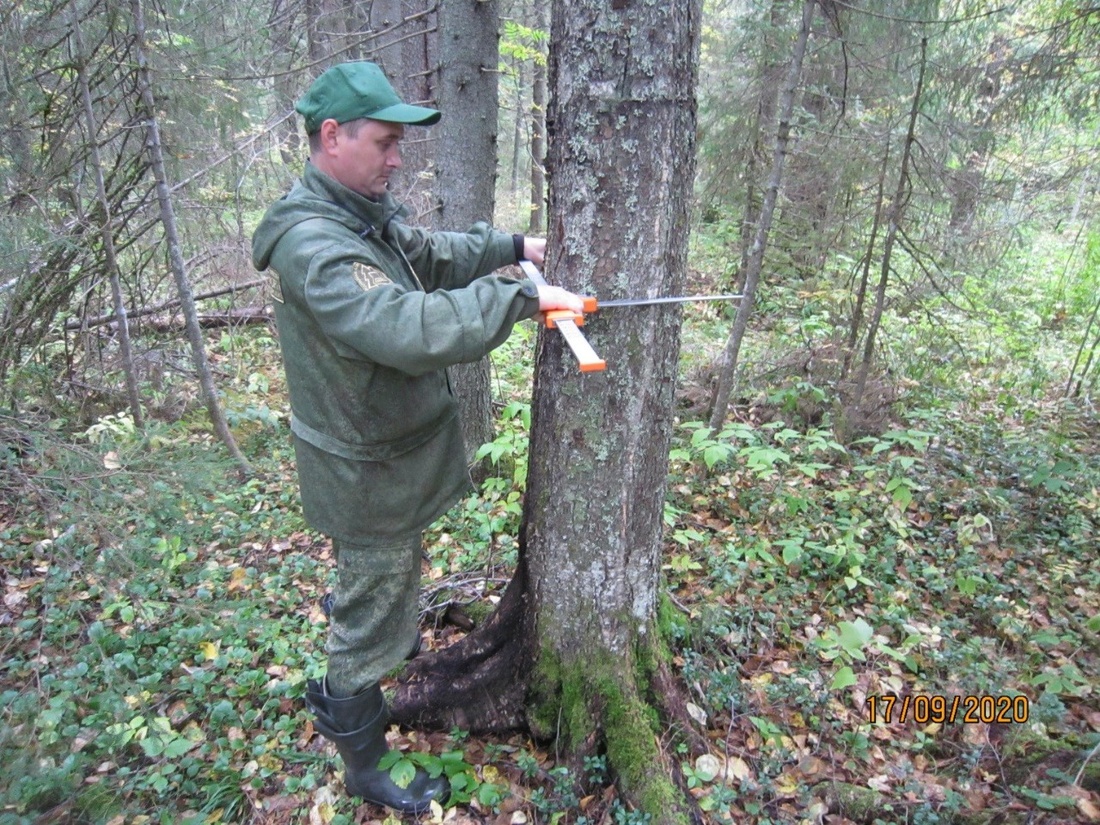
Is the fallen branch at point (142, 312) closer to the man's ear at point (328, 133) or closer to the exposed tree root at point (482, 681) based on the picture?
the man's ear at point (328, 133)

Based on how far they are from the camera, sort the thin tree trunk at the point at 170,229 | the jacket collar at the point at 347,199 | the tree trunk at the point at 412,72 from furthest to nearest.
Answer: the tree trunk at the point at 412,72 → the thin tree trunk at the point at 170,229 → the jacket collar at the point at 347,199

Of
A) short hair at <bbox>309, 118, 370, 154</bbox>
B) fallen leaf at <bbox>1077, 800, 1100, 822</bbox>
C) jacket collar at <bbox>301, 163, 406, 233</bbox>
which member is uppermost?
short hair at <bbox>309, 118, 370, 154</bbox>

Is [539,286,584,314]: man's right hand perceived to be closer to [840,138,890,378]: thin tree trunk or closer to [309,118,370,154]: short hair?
[309,118,370,154]: short hair

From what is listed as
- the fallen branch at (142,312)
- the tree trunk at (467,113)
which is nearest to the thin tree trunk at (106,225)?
the fallen branch at (142,312)

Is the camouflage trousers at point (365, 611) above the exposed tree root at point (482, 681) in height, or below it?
above

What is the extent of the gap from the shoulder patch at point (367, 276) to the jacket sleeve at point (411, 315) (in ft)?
0.07

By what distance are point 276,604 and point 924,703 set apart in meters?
3.53

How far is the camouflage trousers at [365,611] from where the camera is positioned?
2506mm

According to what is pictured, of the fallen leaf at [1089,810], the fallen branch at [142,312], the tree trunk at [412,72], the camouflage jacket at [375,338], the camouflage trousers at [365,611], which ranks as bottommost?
the fallen leaf at [1089,810]

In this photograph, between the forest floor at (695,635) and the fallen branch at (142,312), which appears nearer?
the forest floor at (695,635)

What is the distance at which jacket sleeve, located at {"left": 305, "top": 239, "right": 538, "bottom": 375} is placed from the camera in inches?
75.0

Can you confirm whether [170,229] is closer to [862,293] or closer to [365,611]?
[365,611]

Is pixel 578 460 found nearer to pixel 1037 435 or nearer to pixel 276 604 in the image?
pixel 276 604
